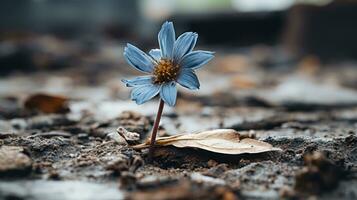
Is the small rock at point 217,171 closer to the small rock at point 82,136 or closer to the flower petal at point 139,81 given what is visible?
the flower petal at point 139,81

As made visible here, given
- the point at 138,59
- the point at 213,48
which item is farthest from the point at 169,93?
the point at 213,48

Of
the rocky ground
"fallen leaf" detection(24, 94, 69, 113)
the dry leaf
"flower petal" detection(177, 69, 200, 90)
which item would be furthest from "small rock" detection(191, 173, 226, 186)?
"fallen leaf" detection(24, 94, 69, 113)

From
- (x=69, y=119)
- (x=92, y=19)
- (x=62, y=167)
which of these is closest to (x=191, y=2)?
(x=92, y=19)

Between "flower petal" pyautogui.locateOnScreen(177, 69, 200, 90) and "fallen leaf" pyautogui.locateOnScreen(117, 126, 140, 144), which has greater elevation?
"flower petal" pyautogui.locateOnScreen(177, 69, 200, 90)

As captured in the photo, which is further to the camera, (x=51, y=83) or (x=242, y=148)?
(x=51, y=83)

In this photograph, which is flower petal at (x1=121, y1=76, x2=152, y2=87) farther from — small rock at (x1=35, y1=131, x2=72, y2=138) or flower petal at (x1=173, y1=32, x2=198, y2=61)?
small rock at (x1=35, y1=131, x2=72, y2=138)

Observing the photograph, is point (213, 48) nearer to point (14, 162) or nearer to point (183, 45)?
point (183, 45)

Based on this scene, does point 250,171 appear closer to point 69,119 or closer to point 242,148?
point 242,148
